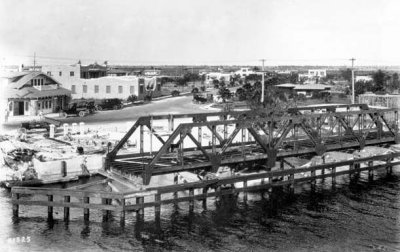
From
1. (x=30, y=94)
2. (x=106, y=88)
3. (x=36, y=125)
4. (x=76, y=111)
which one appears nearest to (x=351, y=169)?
(x=36, y=125)

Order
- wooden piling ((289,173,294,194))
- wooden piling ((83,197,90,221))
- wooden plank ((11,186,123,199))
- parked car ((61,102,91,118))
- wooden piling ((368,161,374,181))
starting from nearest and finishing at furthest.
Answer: wooden plank ((11,186,123,199)) < wooden piling ((83,197,90,221)) < wooden piling ((289,173,294,194)) < wooden piling ((368,161,374,181)) < parked car ((61,102,91,118))

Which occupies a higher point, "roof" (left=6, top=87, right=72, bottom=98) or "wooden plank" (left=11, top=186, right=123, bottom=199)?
"roof" (left=6, top=87, right=72, bottom=98)

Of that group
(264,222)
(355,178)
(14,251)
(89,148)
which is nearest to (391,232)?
(264,222)

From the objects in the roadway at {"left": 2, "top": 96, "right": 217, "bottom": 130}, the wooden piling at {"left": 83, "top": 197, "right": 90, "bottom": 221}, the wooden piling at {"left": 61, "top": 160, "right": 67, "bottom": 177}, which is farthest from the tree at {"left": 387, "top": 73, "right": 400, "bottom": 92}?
the wooden piling at {"left": 83, "top": 197, "right": 90, "bottom": 221}

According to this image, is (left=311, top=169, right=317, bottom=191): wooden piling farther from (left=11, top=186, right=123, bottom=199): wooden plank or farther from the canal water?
(left=11, top=186, right=123, bottom=199): wooden plank

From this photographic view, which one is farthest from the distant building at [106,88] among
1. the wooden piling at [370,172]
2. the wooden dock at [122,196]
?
the wooden dock at [122,196]

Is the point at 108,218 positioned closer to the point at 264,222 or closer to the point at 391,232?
the point at 264,222
